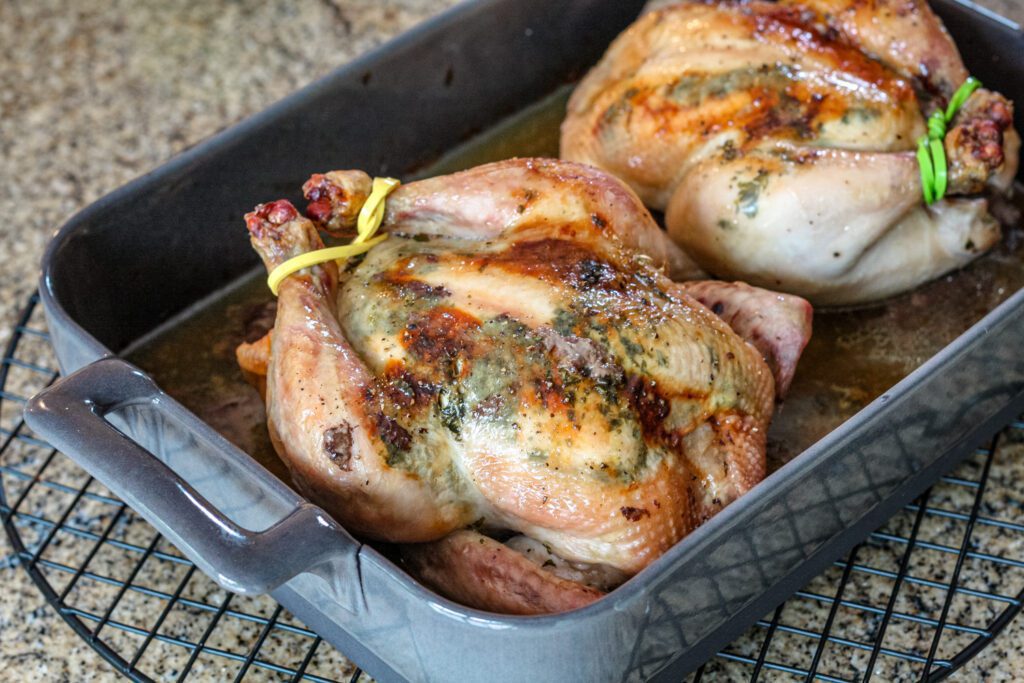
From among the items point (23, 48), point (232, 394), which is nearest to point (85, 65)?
point (23, 48)

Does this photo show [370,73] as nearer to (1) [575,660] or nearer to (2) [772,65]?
(2) [772,65]

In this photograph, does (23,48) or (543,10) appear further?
(23,48)

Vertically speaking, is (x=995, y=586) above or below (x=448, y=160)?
below

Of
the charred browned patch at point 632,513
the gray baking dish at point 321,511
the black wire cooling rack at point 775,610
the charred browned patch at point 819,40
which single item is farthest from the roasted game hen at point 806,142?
the charred browned patch at point 632,513

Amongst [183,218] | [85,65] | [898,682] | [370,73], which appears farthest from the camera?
[85,65]

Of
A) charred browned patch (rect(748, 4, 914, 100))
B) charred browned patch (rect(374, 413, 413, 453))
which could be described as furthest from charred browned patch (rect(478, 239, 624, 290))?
charred browned patch (rect(748, 4, 914, 100))

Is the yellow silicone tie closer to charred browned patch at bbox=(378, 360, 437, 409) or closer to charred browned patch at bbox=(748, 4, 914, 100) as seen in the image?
charred browned patch at bbox=(378, 360, 437, 409)

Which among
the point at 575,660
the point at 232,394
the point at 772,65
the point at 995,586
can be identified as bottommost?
the point at 995,586

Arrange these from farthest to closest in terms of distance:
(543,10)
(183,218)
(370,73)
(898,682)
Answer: (543,10) < (370,73) < (183,218) < (898,682)
